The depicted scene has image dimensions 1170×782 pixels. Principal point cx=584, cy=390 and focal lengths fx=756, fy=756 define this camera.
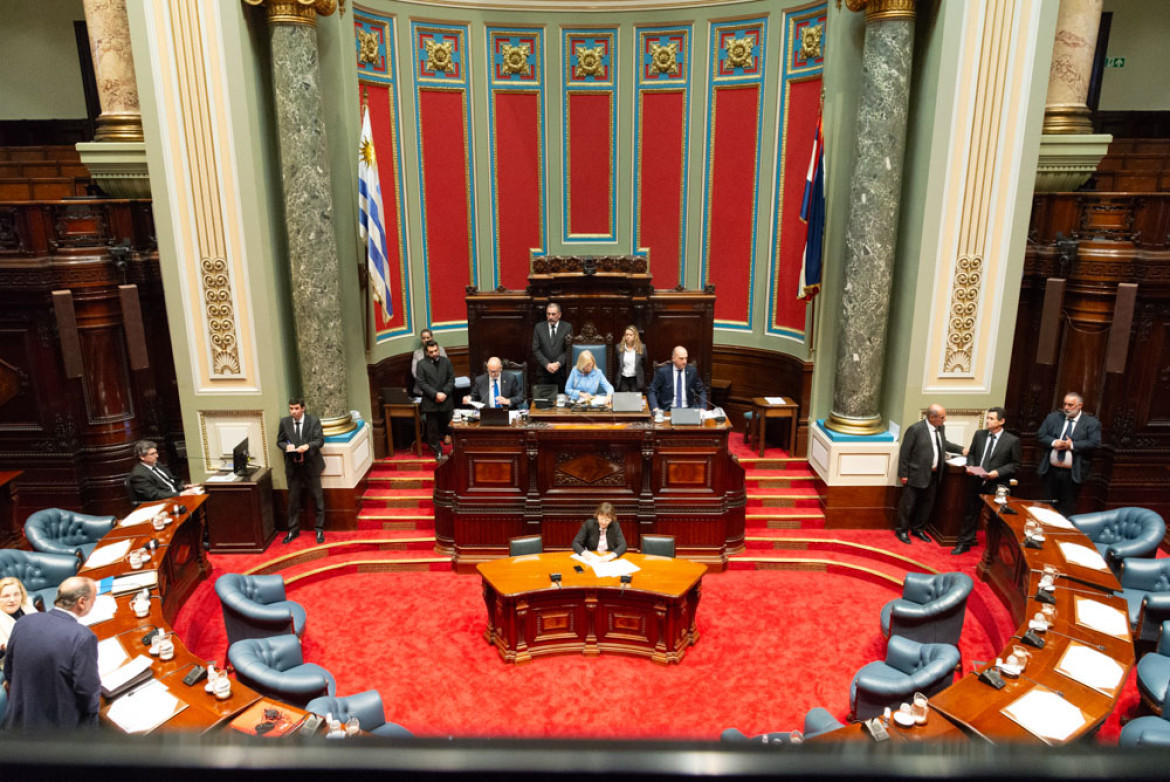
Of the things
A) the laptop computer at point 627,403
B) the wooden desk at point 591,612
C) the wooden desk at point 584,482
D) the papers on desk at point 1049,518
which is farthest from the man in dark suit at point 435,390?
the papers on desk at point 1049,518

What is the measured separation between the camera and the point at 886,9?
750 cm

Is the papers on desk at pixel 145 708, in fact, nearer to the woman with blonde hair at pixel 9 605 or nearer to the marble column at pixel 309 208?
the woman with blonde hair at pixel 9 605

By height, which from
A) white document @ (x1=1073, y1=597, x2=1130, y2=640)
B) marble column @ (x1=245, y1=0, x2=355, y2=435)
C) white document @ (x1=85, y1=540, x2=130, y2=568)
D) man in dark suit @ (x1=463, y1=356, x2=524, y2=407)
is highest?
marble column @ (x1=245, y1=0, x2=355, y2=435)

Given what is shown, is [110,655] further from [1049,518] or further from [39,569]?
[1049,518]

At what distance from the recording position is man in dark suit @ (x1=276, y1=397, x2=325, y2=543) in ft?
25.9

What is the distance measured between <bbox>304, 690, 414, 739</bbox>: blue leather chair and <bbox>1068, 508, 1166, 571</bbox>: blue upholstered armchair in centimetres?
603

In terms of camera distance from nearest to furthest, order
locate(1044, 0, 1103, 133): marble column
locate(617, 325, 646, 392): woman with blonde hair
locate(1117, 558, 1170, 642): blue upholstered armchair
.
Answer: locate(1117, 558, 1170, 642): blue upholstered armchair
locate(1044, 0, 1103, 133): marble column
locate(617, 325, 646, 392): woman with blonde hair

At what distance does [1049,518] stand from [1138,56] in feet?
27.2

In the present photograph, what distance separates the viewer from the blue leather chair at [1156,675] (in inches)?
192

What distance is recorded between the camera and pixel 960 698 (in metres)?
4.48

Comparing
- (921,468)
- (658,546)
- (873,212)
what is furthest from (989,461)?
(658,546)

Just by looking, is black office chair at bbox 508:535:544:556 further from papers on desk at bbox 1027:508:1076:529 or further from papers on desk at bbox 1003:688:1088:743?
papers on desk at bbox 1027:508:1076:529

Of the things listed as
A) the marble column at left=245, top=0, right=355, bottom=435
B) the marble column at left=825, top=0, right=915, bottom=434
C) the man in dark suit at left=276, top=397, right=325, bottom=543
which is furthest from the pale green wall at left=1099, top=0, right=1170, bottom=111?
the man in dark suit at left=276, top=397, right=325, bottom=543

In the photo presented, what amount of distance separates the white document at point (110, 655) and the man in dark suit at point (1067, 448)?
26.5 feet
